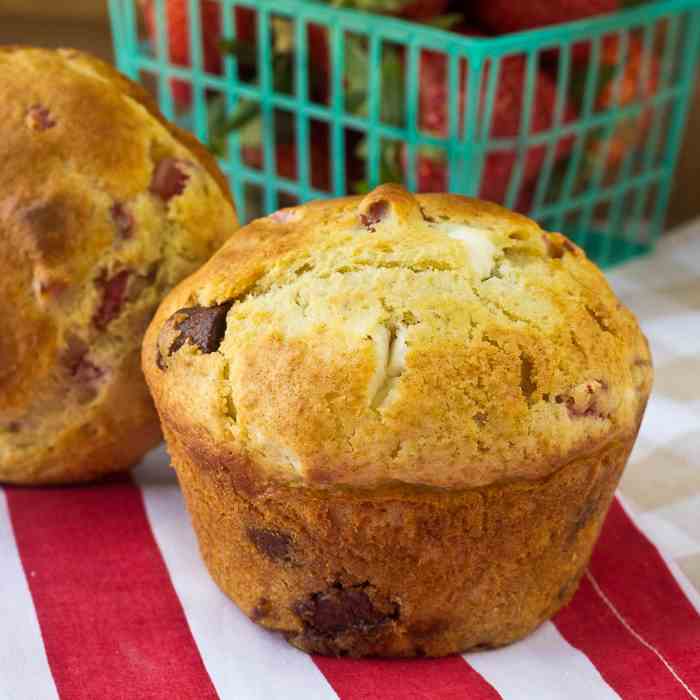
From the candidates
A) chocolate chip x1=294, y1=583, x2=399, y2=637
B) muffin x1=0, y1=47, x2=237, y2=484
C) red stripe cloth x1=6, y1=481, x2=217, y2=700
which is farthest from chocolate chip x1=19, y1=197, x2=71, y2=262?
chocolate chip x1=294, y1=583, x2=399, y2=637

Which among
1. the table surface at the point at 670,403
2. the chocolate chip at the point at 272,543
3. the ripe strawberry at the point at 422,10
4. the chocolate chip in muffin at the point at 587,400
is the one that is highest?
the ripe strawberry at the point at 422,10

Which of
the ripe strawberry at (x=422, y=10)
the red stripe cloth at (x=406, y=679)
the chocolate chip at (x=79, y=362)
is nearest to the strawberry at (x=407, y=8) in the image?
the ripe strawberry at (x=422, y=10)

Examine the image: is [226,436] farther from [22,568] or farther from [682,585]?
[682,585]

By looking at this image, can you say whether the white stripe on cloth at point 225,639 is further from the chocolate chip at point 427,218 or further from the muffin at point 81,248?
the chocolate chip at point 427,218

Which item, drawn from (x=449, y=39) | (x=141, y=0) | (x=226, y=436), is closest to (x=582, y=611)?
(x=226, y=436)

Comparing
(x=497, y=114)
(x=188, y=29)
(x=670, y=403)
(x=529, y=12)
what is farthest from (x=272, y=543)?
(x=188, y=29)

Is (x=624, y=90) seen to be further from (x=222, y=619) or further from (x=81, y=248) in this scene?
(x=222, y=619)
